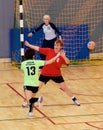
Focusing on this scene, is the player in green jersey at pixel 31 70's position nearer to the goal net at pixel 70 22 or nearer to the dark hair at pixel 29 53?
the dark hair at pixel 29 53

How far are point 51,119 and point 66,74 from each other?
14.9 ft

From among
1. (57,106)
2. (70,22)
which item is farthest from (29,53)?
(70,22)

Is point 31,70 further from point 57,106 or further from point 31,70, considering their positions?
point 57,106

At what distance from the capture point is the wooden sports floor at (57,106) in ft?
29.1

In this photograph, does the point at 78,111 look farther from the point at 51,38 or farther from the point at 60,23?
the point at 60,23

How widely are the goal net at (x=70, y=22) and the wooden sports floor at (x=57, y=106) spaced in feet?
5.47

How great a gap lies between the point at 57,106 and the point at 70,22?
570cm

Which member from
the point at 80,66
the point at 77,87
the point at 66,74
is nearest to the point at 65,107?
the point at 77,87

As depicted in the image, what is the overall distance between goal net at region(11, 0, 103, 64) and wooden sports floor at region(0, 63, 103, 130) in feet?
5.47

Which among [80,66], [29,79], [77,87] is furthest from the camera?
[80,66]

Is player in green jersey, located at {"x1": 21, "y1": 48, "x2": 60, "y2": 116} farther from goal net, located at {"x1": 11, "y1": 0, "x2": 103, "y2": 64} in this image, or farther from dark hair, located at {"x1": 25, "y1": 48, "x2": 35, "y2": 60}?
goal net, located at {"x1": 11, "y1": 0, "x2": 103, "y2": 64}

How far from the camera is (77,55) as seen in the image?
50.8 ft

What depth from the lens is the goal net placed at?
15.0m

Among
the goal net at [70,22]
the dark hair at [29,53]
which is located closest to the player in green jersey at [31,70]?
the dark hair at [29,53]
